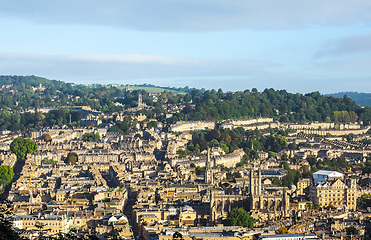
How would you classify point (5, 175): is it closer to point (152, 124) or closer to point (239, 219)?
point (239, 219)

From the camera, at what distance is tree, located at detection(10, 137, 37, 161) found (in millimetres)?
81250

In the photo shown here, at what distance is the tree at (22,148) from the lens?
8125 cm

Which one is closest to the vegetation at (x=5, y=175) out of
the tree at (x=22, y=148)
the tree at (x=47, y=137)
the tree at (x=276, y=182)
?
the tree at (x=22, y=148)

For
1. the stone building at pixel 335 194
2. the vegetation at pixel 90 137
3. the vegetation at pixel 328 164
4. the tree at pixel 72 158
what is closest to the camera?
the stone building at pixel 335 194

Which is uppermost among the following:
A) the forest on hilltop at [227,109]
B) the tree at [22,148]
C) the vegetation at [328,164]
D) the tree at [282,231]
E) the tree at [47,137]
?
the forest on hilltop at [227,109]

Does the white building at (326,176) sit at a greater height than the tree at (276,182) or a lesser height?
greater

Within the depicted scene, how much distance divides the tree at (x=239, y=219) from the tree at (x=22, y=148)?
117 feet

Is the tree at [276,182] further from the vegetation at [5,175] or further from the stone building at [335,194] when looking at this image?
the vegetation at [5,175]

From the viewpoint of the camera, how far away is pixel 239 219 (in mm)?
49125

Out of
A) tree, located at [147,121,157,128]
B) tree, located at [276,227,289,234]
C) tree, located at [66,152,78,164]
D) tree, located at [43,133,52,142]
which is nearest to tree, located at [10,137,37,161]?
tree, located at [66,152,78,164]

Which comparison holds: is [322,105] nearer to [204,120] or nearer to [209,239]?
[204,120]

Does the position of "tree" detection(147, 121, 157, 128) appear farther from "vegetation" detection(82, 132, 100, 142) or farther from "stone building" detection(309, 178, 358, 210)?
"stone building" detection(309, 178, 358, 210)

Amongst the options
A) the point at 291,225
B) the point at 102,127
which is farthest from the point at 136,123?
the point at 291,225

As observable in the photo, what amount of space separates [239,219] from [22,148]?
38856 mm
